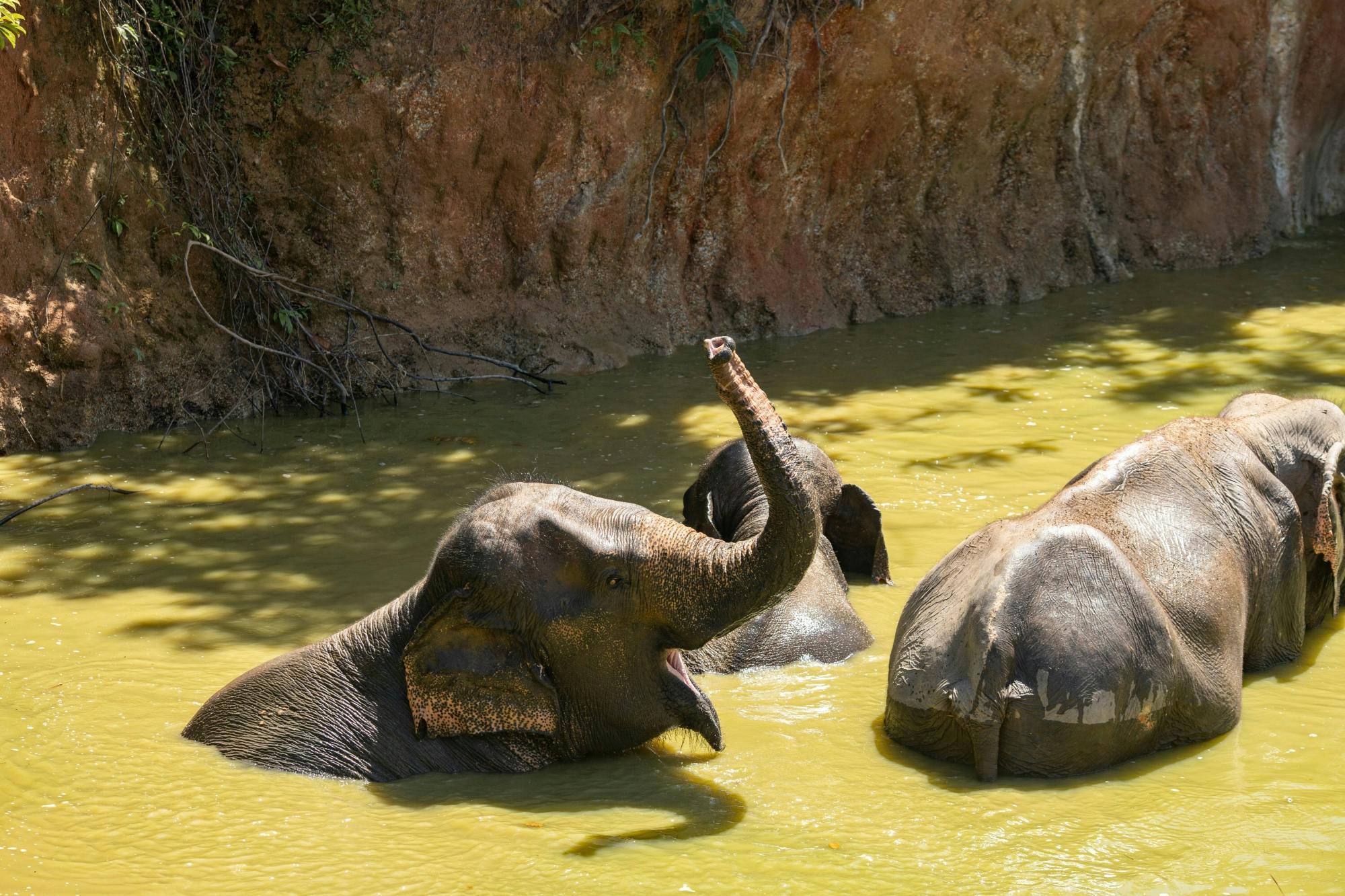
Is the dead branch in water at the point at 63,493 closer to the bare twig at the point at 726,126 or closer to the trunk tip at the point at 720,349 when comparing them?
the trunk tip at the point at 720,349

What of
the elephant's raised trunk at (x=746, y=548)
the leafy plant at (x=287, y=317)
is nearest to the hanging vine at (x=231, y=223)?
the leafy plant at (x=287, y=317)

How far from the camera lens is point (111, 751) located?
4.69m

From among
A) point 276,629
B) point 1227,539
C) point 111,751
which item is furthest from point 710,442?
point 111,751

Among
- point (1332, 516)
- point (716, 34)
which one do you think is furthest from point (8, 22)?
point (1332, 516)

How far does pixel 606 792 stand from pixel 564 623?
1.60 ft

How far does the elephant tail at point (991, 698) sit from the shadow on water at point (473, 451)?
2.77m

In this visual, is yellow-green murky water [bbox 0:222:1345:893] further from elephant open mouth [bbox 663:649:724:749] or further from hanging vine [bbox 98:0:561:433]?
hanging vine [bbox 98:0:561:433]

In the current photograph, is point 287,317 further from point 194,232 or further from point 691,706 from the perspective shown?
point 691,706

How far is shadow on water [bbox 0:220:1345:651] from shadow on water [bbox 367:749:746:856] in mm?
1711

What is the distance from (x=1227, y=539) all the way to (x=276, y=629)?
3.56 metres

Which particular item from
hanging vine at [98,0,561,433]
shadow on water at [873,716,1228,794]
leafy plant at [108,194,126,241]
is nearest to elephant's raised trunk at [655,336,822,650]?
shadow on water at [873,716,1228,794]

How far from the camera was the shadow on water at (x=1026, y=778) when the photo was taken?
4.37m

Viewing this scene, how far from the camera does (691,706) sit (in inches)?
174

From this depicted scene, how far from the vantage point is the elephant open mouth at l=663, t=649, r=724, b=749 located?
4.43 meters
